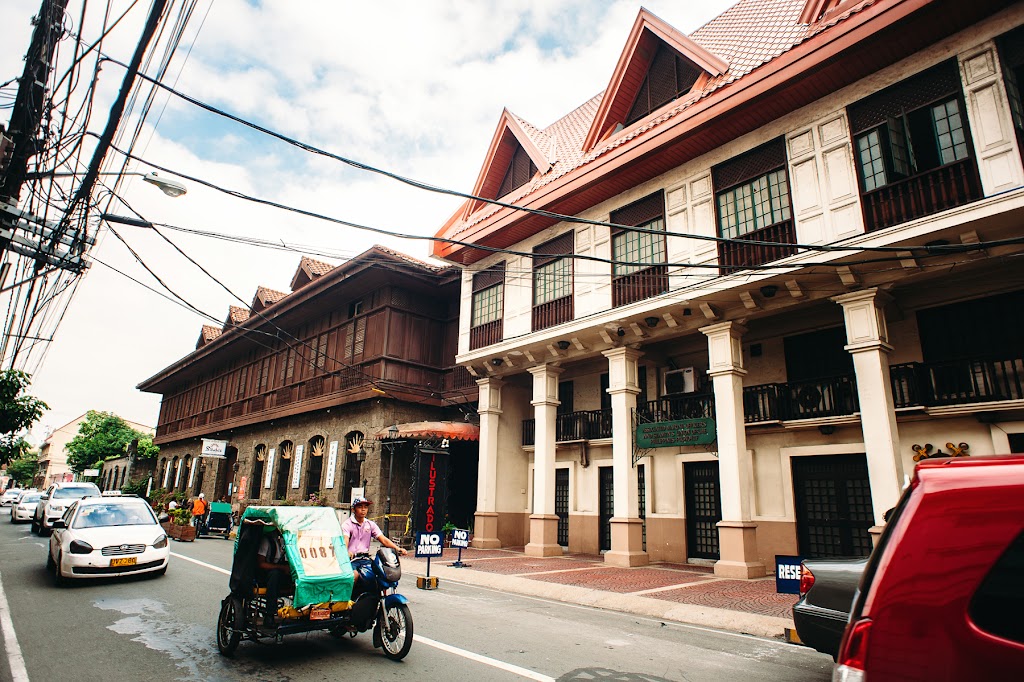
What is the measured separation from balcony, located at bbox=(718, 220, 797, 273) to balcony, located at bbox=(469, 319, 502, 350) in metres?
8.06

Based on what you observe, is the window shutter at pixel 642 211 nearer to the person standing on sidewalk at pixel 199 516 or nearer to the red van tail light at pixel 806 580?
the red van tail light at pixel 806 580

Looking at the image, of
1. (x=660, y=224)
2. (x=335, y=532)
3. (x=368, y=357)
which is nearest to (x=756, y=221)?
(x=660, y=224)

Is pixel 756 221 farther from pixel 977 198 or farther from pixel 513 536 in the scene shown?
pixel 513 536

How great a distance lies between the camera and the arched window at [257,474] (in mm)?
29094

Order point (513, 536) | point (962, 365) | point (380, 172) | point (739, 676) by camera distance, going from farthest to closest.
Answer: point (513, 536), point (962, 365), point (380, 172), point (739, 676)

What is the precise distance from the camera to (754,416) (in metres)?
15.1

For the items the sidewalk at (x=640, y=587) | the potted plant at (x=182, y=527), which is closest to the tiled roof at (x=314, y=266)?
the potted plant at (x=182, y=527)

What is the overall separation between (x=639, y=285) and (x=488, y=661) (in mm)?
11065

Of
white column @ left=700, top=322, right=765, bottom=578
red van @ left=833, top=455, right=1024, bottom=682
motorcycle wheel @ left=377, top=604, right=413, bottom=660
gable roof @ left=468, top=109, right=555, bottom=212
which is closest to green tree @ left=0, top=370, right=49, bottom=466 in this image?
gable roof @ left=468, top=109, right=555, bottom=212

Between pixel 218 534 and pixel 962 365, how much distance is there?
80.8 feet

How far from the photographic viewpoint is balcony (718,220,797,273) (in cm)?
1292

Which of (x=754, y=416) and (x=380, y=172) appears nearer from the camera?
(x=380, y=172)

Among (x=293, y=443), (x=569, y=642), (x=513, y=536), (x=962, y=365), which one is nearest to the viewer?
(x=569, y=642)

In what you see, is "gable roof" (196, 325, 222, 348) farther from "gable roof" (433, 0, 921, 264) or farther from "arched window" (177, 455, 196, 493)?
"gable roof" (433, 0, 921, 264)
